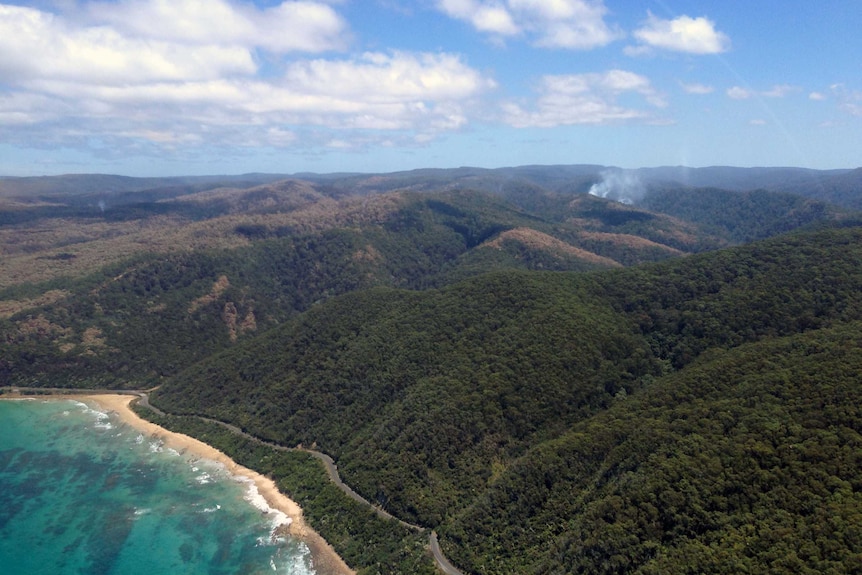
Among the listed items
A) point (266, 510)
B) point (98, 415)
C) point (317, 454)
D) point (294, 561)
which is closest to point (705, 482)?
point (294, 561)

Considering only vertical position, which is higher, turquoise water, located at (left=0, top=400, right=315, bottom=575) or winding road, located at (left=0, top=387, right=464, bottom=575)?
winding road, located at (left=0, top=387, right=464, bottom=575)

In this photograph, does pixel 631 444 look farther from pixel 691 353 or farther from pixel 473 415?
pixel 691 353

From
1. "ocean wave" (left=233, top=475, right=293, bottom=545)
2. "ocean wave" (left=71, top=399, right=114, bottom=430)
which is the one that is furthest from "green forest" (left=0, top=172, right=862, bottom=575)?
"ocean wave" (left=71, top=399, right=114, bottom=430)

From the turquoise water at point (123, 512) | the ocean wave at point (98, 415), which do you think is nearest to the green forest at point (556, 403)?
the ocean wave at point (98, 415)

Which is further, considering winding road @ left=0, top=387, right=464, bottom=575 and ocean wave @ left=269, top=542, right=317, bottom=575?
ocean wave @ left=269, top=542, right=317, bottom=575

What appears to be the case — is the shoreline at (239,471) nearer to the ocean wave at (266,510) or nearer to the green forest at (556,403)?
the ocean wave at (266,510)

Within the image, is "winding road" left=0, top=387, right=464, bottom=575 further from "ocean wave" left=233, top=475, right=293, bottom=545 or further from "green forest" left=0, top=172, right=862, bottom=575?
"ocean wave" left=233, top=475, right=293, bottom=545
